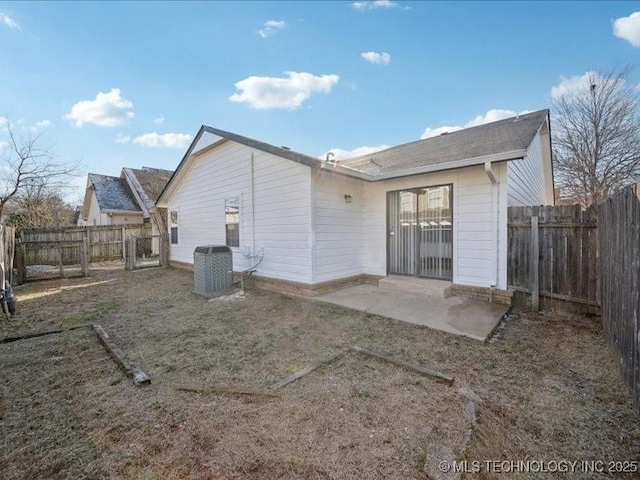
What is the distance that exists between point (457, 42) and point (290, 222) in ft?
21.4

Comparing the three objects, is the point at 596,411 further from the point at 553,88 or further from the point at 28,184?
Answer: the point at 28,184

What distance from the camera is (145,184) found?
16.8m

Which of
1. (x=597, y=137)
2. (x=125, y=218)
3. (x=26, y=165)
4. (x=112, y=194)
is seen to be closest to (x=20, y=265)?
(x=26, y=165)

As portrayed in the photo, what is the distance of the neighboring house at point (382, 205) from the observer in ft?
18.0

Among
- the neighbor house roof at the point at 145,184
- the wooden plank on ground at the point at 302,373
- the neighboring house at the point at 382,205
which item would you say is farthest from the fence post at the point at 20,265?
the wooden plank on ground at the point at 302,373

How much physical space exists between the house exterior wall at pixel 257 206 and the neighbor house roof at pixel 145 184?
287 inches

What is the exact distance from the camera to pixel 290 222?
6.51 metres

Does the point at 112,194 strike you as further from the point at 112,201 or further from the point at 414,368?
the point at 414,368

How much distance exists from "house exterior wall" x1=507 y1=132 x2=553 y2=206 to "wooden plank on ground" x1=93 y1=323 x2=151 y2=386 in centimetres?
628

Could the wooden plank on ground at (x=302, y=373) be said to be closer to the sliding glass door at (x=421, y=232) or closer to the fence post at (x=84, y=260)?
the sliding glass door at (x=421, y=232)

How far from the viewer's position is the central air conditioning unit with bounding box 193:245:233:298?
658cm

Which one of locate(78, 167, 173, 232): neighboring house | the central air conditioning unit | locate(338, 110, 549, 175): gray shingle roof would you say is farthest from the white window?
locate(78, 167, 173, 232): neighboring house

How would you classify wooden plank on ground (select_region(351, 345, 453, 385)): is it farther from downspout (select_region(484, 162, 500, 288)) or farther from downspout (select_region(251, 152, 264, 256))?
downspout (select_region(251, 152, 264, 256))

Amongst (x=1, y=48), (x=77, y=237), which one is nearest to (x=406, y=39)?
(x=1, y=48)
